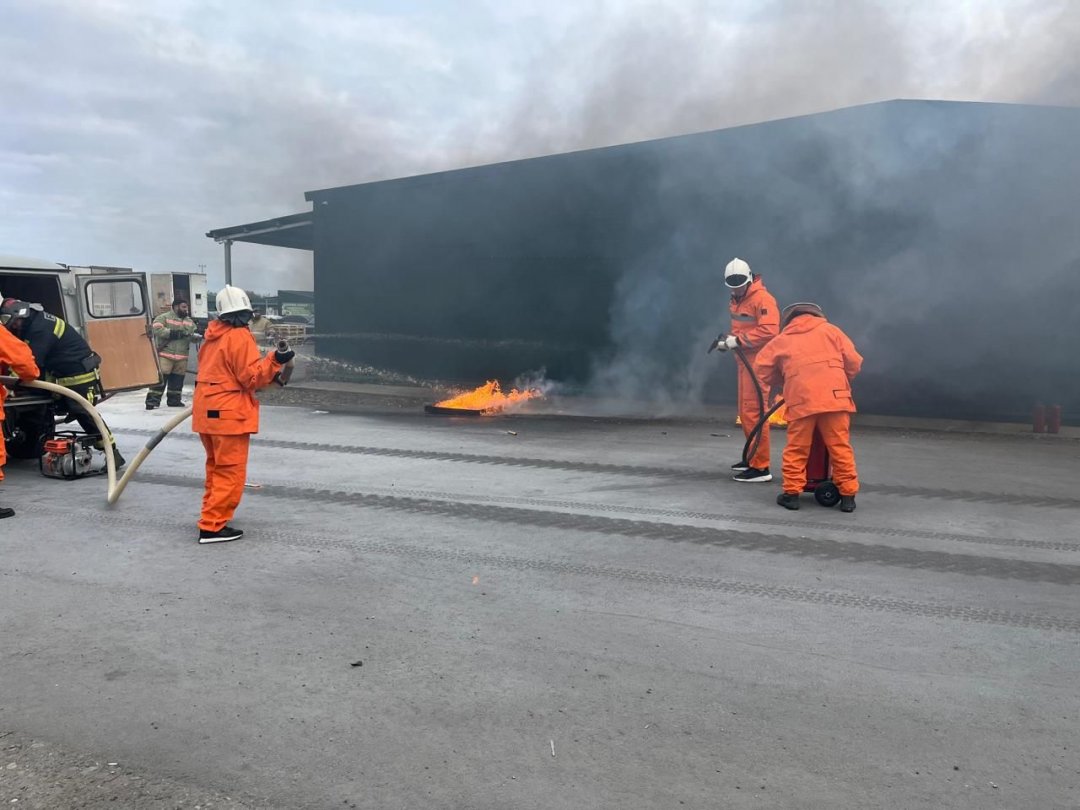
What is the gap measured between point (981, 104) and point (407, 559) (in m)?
9.33

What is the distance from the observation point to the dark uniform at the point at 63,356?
609 centimetres

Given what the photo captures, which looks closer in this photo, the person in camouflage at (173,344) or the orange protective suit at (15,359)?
the orange protective suit at (15,359)

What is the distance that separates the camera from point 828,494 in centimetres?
556

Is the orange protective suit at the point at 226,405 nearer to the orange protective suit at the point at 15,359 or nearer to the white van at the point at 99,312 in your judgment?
the orange protective suit at the point at 15,359

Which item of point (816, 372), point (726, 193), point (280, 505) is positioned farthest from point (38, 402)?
point (726, 193)

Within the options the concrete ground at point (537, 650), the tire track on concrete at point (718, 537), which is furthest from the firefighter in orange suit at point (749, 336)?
the tire track on concrete at point (718, 537)

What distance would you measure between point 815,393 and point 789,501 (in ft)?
2.67

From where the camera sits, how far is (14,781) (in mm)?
2221

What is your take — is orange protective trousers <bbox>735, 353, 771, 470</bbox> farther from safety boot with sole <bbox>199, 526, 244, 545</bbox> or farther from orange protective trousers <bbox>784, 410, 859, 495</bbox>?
safety boot with sole <bbox>199, 526, 244, 545</bbox>

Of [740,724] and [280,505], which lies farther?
[280,505]

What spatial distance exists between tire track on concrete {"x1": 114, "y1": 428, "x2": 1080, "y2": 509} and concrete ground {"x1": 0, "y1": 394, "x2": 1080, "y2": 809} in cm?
12

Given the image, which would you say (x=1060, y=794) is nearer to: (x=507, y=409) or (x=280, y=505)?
(x=280, y=505)

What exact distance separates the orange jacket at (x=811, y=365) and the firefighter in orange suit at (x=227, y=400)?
344 cm

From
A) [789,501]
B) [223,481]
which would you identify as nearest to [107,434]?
[223,481]
